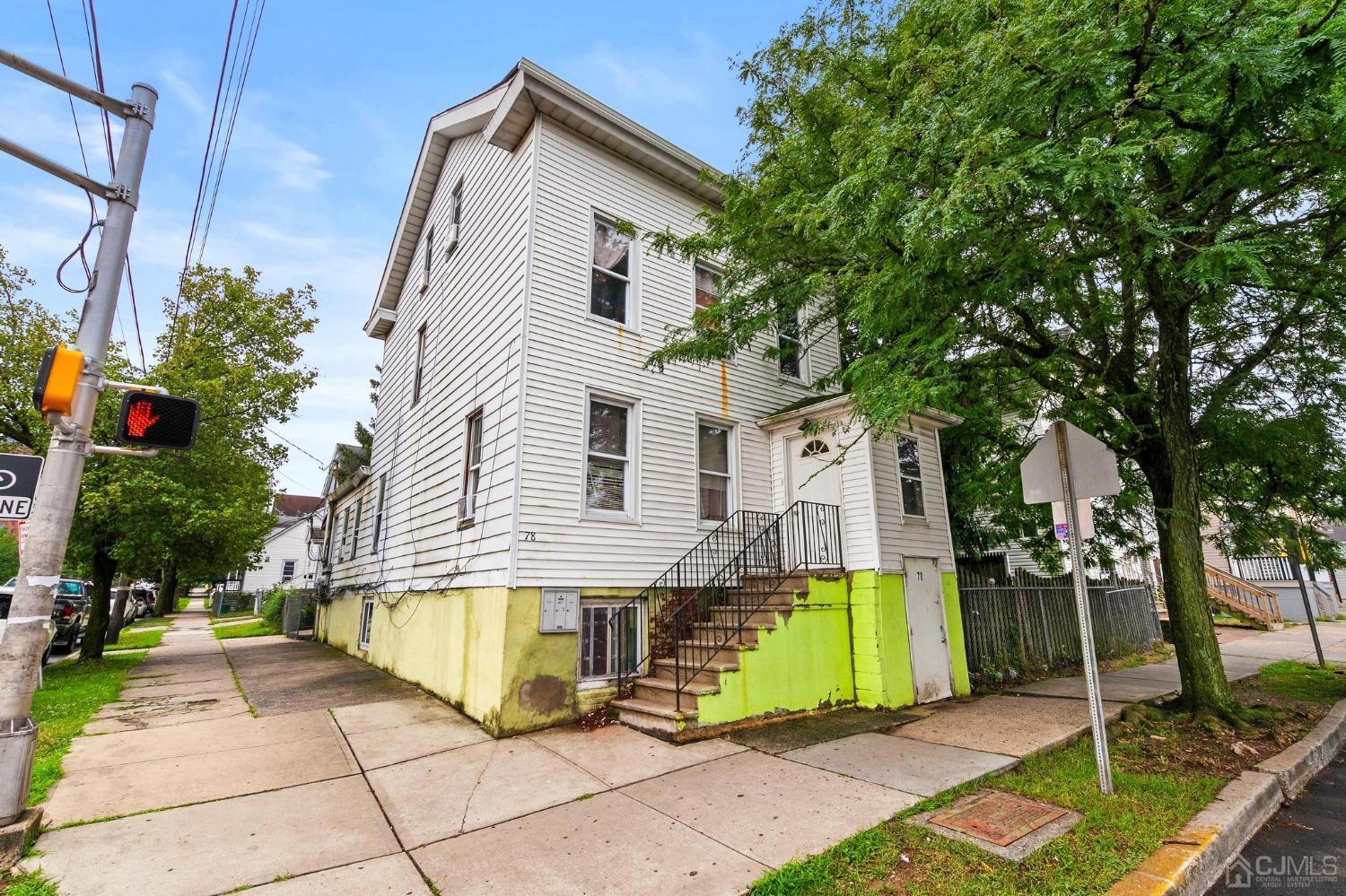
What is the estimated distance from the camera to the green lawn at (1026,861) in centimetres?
307

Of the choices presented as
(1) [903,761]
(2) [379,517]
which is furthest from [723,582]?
(2) [379,517]

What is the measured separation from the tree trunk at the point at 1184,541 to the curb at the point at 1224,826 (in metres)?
0.88

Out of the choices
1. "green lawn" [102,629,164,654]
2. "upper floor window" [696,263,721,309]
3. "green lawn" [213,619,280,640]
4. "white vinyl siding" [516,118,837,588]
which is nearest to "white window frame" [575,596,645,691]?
"white vinyl siding" [516,118,837,588]

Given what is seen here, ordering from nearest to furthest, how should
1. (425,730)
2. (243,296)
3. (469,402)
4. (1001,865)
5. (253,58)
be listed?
(1001,865), (425,730), (253,58), (469,402), (243,296)

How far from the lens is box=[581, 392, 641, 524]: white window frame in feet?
25.2

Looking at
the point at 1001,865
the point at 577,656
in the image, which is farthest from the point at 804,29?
the point at 1001,865

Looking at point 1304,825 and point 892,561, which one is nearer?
point 1304,825

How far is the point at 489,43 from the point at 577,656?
30.9ft

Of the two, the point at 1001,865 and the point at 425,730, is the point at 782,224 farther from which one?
the point at 425,730

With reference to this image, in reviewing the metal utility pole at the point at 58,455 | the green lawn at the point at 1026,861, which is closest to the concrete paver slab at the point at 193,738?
the metal utility pole at the point at 58,455

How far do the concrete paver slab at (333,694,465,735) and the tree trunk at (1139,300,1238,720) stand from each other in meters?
8.28

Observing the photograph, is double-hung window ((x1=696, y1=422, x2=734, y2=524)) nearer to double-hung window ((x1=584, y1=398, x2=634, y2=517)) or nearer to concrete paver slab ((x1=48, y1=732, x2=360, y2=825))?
double-hung window ((x1=584, y1=398, x2=634, y2=517))

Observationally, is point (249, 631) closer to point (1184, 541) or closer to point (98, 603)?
Result: point (98, 603)

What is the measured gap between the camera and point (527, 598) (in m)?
6.84
